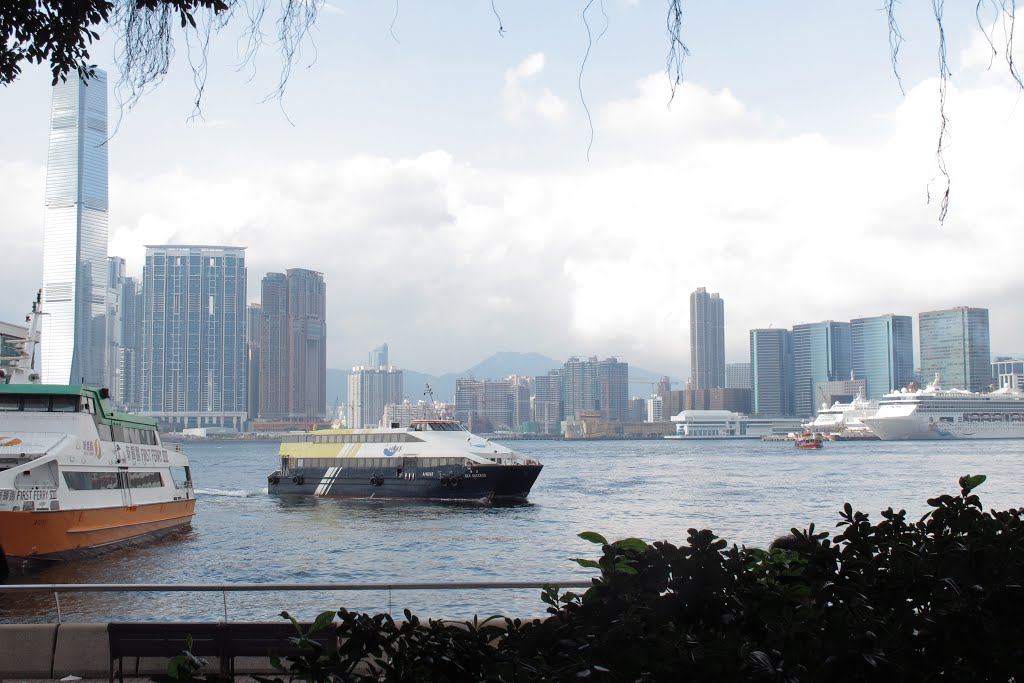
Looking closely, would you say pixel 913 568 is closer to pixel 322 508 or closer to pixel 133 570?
pixel 133 570

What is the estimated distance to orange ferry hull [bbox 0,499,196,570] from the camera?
18234 mm

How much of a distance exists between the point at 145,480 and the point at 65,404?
4.48 metres

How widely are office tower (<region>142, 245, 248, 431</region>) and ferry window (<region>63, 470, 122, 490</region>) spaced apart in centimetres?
15778

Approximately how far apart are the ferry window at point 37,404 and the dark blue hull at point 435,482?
19.4 metres

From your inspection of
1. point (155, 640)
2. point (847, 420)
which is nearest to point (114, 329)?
point (847, 420)

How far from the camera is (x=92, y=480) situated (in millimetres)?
20375

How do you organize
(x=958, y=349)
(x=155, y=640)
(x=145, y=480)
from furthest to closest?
1. (x=958, y=349)
2. (x=145, y=480)
3. (x=155, y=640)

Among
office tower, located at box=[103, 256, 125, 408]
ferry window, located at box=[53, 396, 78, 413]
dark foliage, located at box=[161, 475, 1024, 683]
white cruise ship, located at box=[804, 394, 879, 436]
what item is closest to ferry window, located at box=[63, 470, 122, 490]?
ferry window, located at box=[53, 396, 78, 413]

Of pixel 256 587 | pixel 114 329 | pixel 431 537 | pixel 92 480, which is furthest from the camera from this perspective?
pixel 114 329

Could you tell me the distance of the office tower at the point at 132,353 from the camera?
17675 cm

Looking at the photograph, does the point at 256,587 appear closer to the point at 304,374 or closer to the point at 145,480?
the point at 145,480

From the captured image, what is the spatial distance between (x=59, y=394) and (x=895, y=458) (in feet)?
249

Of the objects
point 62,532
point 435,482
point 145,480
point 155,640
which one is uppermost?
point 155,640

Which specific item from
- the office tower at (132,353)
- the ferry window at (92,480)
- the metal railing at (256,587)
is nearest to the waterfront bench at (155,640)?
the metal railing at (256,587)
